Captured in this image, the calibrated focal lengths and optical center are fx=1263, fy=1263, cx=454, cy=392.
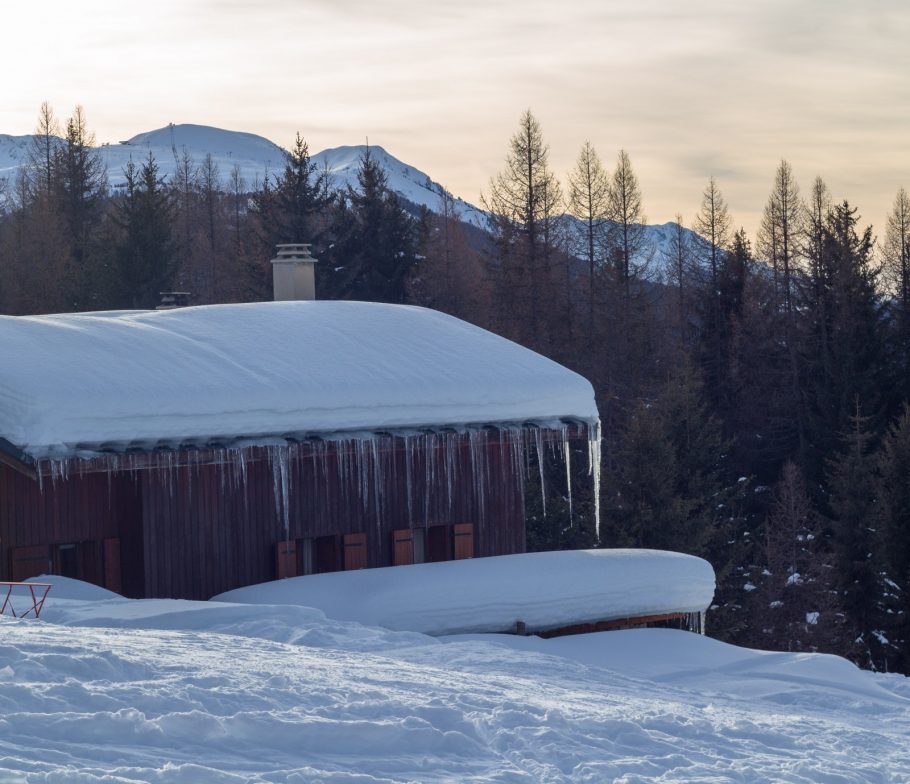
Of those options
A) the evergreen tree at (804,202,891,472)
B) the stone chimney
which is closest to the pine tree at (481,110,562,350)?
the evergreen tree at (804,202,891,472)

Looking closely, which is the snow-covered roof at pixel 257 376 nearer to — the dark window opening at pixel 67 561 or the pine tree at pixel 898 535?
the dark window opening at pixel 67 561

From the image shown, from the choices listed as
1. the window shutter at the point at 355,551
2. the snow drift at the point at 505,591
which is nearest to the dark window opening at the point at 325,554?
the window shutter at the point at 355,551

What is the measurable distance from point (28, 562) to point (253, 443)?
8.96 feet

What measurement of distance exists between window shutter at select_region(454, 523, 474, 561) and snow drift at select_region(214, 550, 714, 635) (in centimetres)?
123

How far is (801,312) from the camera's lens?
46.2m

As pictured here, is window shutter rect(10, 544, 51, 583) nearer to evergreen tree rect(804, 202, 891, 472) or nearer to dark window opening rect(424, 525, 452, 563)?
dark window opening rect(424, 525, 452, 563)

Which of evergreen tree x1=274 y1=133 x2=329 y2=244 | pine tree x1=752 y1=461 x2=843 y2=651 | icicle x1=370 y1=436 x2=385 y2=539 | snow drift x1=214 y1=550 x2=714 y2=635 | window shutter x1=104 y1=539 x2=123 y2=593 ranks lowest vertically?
pine tree x1=752 y1=461 x2=843 y2=651

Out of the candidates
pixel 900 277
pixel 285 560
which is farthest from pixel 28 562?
pixel 900 277

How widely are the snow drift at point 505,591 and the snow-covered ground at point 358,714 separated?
5.29 ft

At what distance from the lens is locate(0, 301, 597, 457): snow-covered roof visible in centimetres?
1310

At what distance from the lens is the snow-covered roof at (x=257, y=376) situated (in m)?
13.1

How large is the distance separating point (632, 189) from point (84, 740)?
44169 mm

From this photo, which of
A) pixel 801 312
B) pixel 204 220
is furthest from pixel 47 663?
pixel 204 220

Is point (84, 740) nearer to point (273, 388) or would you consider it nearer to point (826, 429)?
point (273, 388)
